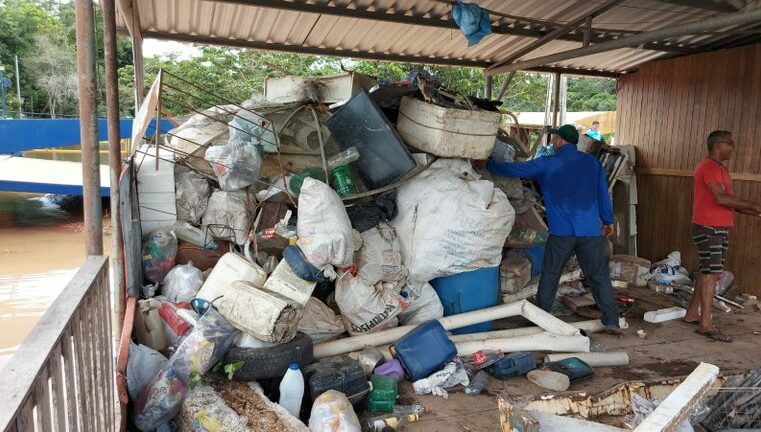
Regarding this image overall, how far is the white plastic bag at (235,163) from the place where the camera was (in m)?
4.24

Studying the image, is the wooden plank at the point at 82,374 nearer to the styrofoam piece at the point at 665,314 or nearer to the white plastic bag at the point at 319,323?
the white plastic bag at the point at 319,323

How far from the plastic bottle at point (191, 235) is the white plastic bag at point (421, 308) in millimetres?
1583

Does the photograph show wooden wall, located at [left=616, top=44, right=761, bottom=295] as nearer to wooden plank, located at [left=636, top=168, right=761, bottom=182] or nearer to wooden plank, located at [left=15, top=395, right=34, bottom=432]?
wooden plank, located at [left=636, top=168, right=761, bottom=182]

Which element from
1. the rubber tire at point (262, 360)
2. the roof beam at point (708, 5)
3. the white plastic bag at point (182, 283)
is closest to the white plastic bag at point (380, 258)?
the rubber tire at point (262, 360)

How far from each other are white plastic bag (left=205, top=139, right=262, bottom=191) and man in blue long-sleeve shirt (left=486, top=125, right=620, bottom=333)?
206 cm

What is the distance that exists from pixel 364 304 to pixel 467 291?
36.5 inches

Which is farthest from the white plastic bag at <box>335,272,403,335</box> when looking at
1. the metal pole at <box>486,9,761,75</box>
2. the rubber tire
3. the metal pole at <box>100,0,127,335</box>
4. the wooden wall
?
the wooden wall

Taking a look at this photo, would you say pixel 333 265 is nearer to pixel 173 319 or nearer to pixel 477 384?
pixel 173 319

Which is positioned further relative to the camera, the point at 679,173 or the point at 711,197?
the point at 679,173

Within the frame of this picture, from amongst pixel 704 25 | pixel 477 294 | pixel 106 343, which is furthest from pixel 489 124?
pixel 106 343

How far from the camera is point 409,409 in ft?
10.6

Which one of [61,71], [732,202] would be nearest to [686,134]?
[732,202]

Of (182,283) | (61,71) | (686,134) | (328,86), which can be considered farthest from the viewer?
(61,71)

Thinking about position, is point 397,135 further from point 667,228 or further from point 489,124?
point 667,228
